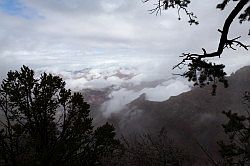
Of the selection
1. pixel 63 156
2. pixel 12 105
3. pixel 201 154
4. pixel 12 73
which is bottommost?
pixel 201 154

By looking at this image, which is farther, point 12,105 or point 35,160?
point 12,105

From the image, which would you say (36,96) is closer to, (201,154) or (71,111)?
(71,111)

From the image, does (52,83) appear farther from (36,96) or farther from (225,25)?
(225,25)

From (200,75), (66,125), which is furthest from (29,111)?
(200,75)

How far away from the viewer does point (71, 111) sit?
50.7ft

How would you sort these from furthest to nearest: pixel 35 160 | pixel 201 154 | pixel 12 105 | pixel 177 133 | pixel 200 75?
pixel 177 133 < pixel 201 154 < pixel 12 105 < pixel 35 160 < pixel 200 75

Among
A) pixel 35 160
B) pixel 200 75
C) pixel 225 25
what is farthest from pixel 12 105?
pixel 225 25

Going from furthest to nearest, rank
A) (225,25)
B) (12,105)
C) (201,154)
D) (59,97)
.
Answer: (201,154) → (59,97) → (12,105) → (225,25)

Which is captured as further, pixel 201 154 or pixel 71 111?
pixel 201 154

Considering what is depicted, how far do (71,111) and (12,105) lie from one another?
2.65 metres

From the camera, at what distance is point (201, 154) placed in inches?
6250

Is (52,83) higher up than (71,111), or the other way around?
(52,83)

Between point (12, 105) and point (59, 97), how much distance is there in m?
2.07

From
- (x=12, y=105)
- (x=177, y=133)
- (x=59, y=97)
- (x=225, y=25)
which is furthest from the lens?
(x=177, y=133)
